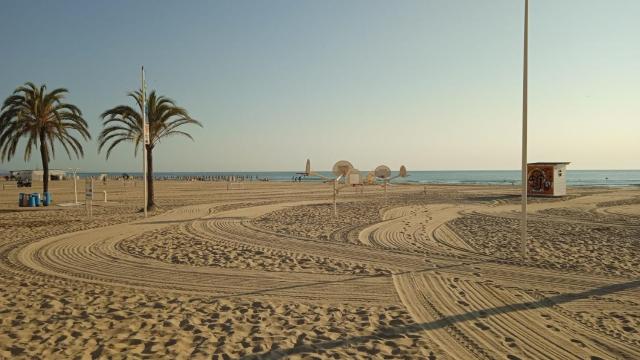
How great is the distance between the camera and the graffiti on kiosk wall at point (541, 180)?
90.7 feet

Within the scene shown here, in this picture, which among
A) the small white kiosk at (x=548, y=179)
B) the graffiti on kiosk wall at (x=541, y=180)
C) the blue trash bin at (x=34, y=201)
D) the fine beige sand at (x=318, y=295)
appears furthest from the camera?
the graffiti on kiosk wall at (x=541, y=180)

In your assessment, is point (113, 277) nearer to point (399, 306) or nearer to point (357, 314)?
point (357, 314)

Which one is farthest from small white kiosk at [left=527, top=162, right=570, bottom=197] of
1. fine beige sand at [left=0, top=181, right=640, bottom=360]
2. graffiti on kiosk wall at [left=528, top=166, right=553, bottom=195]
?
fine beige sand at [left=0, top=181, right=640, bottom=360]

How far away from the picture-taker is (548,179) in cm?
2770

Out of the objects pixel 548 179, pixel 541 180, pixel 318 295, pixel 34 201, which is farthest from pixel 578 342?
pixel 541 180

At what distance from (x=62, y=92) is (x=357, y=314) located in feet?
77.6

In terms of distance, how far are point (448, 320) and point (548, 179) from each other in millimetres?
27168

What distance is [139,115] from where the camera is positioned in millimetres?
19594

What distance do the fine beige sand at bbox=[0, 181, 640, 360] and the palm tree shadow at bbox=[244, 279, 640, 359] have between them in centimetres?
2

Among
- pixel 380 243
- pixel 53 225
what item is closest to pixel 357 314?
pixel 380 243

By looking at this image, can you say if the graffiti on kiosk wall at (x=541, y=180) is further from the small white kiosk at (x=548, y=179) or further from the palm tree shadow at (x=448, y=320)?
the palm tree shadow at (x=448, y=320)

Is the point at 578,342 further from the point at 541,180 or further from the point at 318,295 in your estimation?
the point at 541,180

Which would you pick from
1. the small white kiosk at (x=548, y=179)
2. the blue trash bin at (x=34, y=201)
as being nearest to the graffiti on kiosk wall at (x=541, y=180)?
the small white kiosk at (x=548, y=179)

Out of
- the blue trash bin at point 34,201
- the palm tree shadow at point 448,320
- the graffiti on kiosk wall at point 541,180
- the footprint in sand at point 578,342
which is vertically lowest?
the footprint in sand at point 578,342
